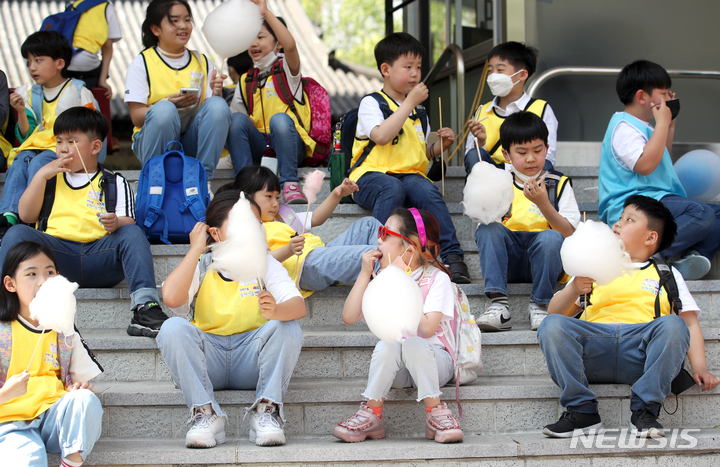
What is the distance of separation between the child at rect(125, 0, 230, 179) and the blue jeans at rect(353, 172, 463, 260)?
41.3 inches

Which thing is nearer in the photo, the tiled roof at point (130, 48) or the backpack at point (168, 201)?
the backpack at point (168, 201)

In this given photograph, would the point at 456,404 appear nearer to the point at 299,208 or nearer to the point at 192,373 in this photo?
the point at 192,373

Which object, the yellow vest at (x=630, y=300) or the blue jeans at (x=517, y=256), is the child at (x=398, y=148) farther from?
the yellow vest at (x=630, y=300)

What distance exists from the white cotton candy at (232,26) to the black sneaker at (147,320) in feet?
5.62

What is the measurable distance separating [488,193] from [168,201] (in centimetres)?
184

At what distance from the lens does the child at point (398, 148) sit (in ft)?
12.8

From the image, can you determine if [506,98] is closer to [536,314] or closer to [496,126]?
[496,126]

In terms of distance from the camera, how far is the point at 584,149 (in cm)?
553

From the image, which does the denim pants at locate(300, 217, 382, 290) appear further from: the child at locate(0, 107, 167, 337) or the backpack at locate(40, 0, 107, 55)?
the backpack at locate(40, 0, 107, 55)

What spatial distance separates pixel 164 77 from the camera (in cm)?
446

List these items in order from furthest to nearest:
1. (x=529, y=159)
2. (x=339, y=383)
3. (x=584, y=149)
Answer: (x=584, y=149) → (x=529, y=159) → (x=339, y=383)

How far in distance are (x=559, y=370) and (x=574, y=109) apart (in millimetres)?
3735

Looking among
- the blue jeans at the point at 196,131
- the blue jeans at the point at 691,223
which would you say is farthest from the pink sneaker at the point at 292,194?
the blue jeans at the point at 691,223

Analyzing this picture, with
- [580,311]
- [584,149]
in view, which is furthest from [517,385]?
[584,149]
